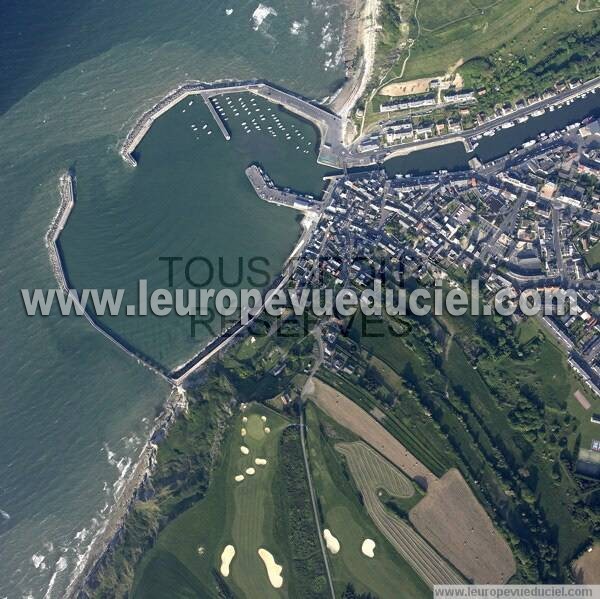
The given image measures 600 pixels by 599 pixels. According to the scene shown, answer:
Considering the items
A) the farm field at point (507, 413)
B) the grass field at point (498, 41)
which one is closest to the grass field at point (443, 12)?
the grass field at point (498, 41)

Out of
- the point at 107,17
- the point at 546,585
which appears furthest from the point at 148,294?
the point at 546,585

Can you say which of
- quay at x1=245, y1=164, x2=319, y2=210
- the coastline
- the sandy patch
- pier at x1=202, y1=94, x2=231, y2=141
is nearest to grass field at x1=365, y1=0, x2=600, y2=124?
the sandy patch

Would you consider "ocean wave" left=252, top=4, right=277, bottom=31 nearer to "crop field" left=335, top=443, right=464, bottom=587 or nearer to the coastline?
the coastline

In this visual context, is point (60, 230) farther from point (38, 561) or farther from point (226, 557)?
point (226, 557)

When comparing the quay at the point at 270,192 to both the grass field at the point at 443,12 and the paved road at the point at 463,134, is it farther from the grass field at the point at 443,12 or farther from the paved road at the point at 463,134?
the grass field at the point at 443,12

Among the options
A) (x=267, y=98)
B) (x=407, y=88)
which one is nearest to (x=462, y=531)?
(x=407, y=88)
